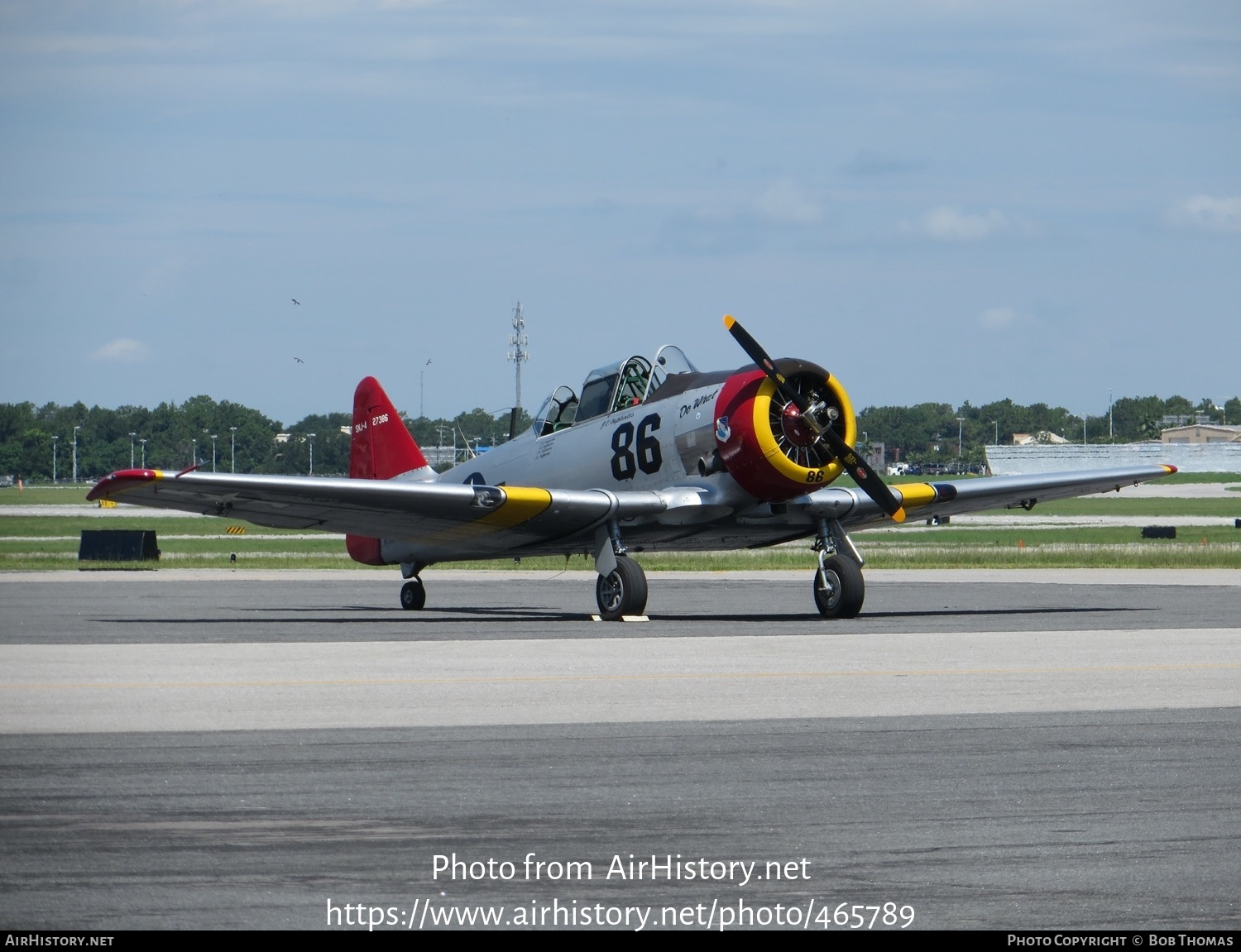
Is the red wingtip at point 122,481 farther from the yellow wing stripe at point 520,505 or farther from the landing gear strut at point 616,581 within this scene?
the landing gear strut at point 616,581

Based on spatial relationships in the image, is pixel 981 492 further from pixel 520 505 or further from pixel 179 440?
pixel 179 440

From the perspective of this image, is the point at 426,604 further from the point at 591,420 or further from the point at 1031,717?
the point at 1031,717

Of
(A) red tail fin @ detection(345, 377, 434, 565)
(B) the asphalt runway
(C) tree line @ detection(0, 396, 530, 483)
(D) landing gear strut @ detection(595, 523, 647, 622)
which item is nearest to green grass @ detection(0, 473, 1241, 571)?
(A) red tail fin @ detection(345, 377, 434, 565)

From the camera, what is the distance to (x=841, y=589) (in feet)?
63.7

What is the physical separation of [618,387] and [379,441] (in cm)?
574

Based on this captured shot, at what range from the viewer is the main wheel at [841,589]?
63.6 ft

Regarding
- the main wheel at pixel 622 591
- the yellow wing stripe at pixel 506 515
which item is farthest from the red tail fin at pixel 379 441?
the main wheel at pixel 622 591

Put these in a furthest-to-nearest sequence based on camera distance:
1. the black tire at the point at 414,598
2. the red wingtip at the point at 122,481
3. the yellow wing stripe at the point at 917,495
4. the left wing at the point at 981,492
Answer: the black tire at the point at 414,598
the yellow wing stripe at the point at 917,495
the left wing at the point at 981,492
the red wingtip at the point at 122,481

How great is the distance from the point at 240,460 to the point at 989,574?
125580mm

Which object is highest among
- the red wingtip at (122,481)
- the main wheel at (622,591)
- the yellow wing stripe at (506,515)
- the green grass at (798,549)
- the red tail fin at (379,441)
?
the red tail fin at (379,441)

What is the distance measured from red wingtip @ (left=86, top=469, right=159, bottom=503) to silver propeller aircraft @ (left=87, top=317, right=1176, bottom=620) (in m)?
0.03

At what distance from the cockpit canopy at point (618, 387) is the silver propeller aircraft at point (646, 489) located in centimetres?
2

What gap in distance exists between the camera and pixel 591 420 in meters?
21.3
